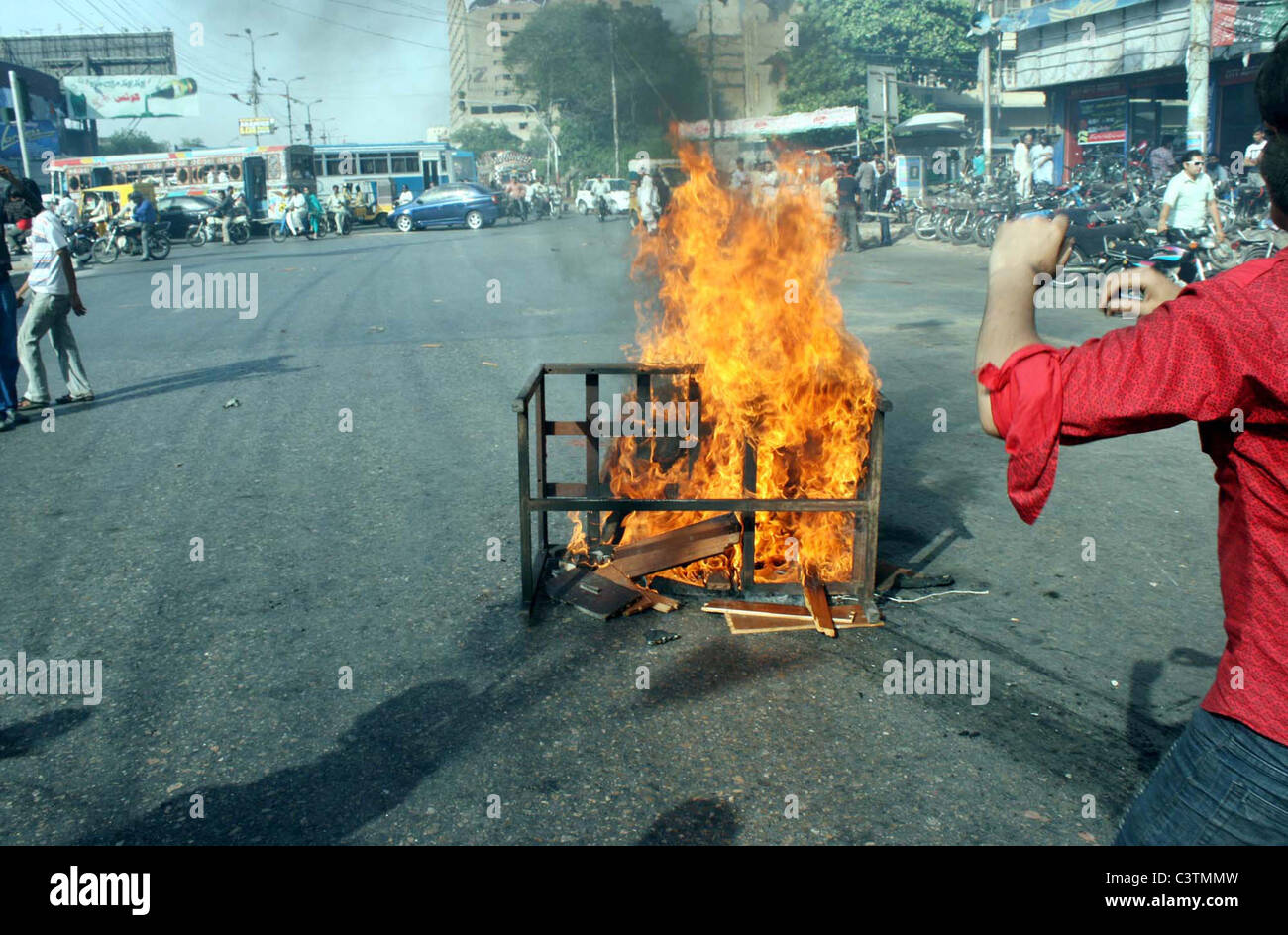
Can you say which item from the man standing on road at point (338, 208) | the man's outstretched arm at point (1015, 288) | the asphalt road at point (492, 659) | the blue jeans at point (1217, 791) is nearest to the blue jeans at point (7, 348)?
the asphalt road at point (492, 659)

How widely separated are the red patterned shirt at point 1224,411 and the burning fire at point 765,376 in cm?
295

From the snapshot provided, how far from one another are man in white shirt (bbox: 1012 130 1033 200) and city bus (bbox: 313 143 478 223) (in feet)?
83.8

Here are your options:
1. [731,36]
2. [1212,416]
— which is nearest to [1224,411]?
[1212,416]

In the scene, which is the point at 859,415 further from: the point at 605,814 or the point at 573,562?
the point at 605,814

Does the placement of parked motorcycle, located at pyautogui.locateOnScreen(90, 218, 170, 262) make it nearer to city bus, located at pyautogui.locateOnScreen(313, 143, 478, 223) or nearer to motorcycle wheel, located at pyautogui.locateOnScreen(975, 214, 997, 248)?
city bus, located at pyautogui.locateOnScreen(313, 143, 478, 223)

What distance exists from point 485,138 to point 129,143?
97.9 ft

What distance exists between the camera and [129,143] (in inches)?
3228

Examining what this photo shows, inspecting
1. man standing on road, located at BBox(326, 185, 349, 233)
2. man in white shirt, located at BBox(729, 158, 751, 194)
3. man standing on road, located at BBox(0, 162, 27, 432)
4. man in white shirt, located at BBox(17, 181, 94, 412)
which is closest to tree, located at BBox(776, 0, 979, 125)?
man standing on road, located at BBox(326, 185, 349, 233)

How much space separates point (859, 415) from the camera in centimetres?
468

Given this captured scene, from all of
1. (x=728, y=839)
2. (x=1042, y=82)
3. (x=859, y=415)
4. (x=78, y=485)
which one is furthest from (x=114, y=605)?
(x=1042, y=82)

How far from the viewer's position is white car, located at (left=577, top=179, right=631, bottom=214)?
136 feet

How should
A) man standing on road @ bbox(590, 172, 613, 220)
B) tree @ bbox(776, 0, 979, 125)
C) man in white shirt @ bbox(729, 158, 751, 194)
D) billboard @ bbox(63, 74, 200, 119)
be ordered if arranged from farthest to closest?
billboard @ bbox(63, 74, 200, 119) < tree @ bbox(776, 0, 979, 125) < man standing on road @ bbox(590, 172, 613, 220) < man in white shirt @ bbox(729, 158, 751, 194)

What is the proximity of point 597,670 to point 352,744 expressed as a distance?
1019 mm

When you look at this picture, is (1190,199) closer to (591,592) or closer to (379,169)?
(591,592)
